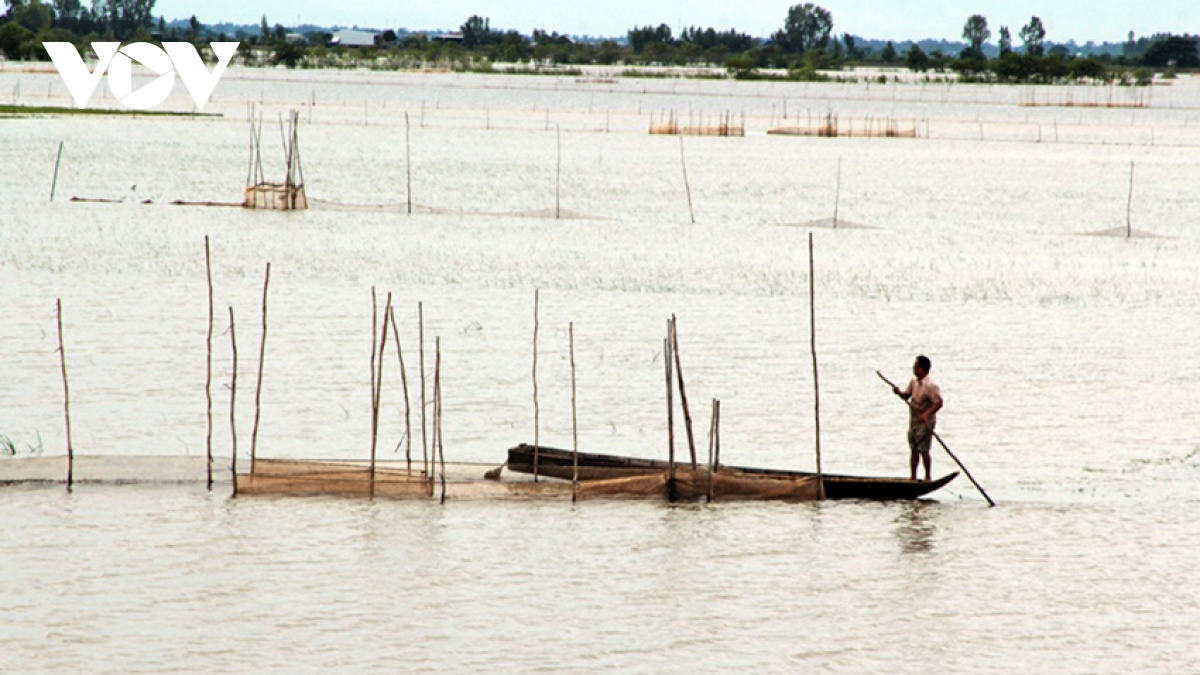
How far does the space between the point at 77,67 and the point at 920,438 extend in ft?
226

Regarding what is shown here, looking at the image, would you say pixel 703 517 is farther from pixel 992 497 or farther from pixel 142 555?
pixel 142 555

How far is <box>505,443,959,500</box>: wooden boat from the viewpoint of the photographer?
30.6ft

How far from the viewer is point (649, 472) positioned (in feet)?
30.6

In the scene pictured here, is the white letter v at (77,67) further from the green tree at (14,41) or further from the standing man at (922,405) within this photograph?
the standing man at (922,405)

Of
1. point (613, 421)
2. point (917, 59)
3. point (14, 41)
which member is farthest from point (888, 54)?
point (613, 421)

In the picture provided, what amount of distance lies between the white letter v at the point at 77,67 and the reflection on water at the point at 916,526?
4178 cm

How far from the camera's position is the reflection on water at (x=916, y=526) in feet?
29.0

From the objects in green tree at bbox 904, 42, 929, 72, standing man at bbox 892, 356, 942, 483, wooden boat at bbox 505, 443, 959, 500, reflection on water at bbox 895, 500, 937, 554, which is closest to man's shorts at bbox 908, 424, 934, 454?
standing man at bbox 892, 356, 942, 483

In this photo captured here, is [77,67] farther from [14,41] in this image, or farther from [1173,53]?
[1173,53]

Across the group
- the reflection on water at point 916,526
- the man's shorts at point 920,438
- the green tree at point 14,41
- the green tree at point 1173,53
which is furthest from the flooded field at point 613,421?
the green tree at point 1173,53

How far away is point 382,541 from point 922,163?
93.6ft

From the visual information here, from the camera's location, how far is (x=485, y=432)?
10875 millimetres

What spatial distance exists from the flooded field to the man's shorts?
403mm

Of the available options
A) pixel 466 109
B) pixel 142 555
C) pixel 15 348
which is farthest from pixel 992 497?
pixel 466 109
